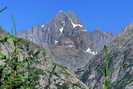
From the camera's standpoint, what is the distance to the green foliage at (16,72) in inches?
166

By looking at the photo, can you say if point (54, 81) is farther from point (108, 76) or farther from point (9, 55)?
point (108, 76)

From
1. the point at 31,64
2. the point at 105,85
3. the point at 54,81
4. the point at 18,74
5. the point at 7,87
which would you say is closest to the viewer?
the point at 105,85

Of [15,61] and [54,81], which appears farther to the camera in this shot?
[54,81]

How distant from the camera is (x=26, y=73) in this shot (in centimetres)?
466

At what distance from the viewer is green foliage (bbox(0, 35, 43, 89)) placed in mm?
4219

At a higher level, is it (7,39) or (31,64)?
(7,39)

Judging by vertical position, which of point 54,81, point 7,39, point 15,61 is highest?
point 7,39

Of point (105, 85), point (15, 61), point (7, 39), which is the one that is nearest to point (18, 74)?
point (15, 61)

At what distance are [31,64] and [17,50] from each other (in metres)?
0.36

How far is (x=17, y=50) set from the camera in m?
4.68

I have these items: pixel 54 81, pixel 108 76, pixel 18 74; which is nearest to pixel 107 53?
pixel 108 76

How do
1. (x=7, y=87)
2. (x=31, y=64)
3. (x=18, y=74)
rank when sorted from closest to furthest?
(x=7, y=87) < (x=18, y=74) < (x=31, y=64)

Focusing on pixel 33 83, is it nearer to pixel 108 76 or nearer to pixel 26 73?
pixel 26 73

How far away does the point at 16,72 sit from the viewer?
4422 millimetres
